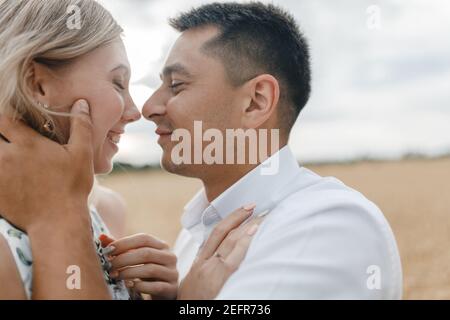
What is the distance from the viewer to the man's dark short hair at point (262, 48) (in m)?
3.31

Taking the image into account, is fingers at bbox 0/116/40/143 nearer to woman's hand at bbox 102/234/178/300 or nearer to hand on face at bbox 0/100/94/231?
hand on face at bbox 0/100/94/231

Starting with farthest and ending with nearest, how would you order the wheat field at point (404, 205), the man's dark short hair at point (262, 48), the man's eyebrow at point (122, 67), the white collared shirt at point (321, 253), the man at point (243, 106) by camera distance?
the wheat field at point (404, 205), the man's dark short hair at point (262, 48), the man's eyebrow at point (122, 67), the man at point (243, 106), the white collared shirt at point (321, 253)

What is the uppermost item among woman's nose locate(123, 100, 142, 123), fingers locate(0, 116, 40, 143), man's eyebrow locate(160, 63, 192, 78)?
man's eyebrow locate(160, 63, 192, 78)

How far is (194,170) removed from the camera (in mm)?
3291

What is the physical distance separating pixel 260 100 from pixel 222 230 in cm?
89

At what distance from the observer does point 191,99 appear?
10.7 feet

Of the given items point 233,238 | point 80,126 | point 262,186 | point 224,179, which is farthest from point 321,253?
point 80,126

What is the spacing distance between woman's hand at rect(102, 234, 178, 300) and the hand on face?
0.33 meters

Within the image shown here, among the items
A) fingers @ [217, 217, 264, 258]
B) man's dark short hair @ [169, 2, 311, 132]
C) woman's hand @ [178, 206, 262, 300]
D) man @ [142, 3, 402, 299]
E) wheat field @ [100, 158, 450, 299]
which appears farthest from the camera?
wheat field @ [100, 158, 450, 299]

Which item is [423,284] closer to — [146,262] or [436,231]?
[436,231]

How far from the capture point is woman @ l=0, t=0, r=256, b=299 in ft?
8.59

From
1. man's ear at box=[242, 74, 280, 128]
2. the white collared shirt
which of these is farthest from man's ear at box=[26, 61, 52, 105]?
the white collared shirt

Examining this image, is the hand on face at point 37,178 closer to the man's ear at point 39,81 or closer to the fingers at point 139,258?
the man's ear at point 39,81

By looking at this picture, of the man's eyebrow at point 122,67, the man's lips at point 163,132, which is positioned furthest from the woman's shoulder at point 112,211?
the man's eyebrow at point 122,67
